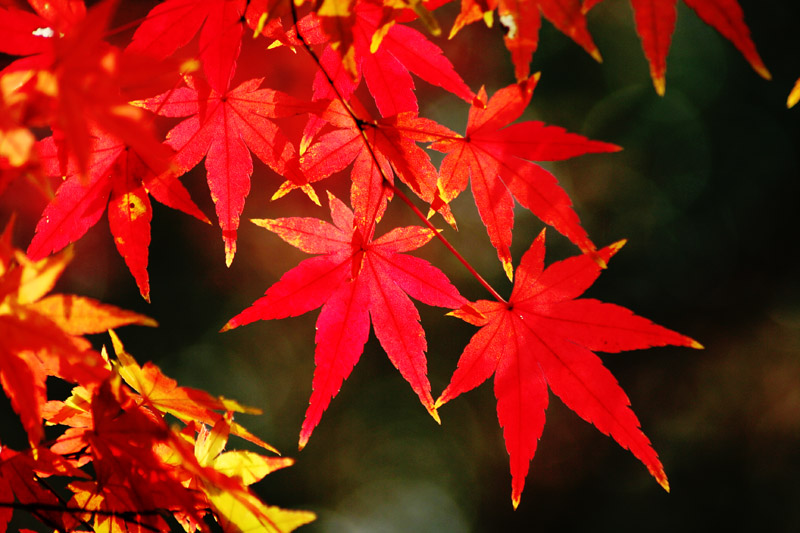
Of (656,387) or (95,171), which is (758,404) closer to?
(656,387)

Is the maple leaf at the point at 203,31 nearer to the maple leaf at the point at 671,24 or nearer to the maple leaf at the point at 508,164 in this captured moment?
Result: the maple leaf at the point at 508,164

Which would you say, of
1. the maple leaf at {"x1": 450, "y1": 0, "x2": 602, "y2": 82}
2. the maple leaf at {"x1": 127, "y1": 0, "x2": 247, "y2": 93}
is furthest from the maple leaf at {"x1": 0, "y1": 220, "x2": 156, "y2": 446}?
the maple leaf at {"x1": 450, "y1": 0, "x2": 602, "y2": 82}

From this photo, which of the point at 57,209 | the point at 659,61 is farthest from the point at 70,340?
the point at 659,61

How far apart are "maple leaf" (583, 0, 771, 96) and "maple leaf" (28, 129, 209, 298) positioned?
0.59 meters

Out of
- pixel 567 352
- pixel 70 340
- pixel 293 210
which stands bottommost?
pixel 293 210

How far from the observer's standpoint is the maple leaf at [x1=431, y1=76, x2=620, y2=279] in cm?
77

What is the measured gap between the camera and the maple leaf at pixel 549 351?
819mm

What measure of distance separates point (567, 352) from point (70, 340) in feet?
2.10

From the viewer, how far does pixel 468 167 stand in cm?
86

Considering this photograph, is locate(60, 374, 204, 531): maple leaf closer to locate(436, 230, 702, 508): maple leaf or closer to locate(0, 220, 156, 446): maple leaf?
locate(0, 220, 156, 446): maple leaf

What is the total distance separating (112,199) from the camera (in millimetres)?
835

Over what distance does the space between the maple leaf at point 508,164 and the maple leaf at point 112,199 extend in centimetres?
38

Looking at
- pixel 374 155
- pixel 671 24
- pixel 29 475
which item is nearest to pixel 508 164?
pixel 374 155

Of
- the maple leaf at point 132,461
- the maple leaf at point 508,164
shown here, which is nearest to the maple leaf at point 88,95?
the maple leaf at point 132,461
